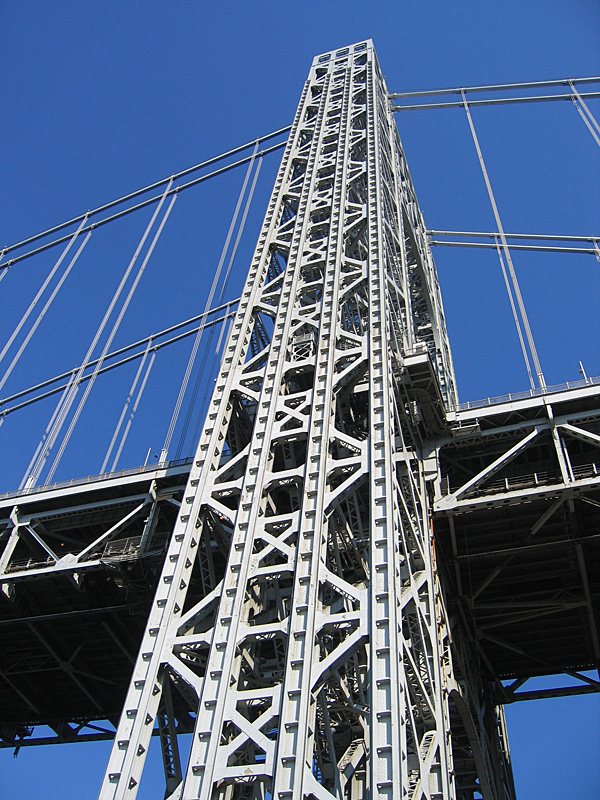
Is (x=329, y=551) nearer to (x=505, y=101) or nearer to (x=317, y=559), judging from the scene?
(x=317, y=559)

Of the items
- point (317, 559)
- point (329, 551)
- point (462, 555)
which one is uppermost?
point (462, 555)

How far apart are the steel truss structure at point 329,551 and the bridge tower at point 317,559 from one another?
64mm

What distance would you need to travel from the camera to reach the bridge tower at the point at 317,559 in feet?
38.6

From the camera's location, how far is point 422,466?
22.5 meters

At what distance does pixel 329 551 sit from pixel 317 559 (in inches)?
122

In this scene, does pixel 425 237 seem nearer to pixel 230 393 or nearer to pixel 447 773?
pixel 230 393

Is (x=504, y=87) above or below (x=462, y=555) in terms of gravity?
above

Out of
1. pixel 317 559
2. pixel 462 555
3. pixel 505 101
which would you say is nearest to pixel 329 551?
pixel 317 559

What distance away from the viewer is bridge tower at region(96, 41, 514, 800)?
11.8m

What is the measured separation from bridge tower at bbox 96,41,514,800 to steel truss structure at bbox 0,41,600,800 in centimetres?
6

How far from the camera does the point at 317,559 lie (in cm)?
1353

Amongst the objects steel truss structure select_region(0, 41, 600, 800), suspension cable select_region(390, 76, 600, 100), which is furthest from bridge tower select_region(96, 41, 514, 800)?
suspension cable select_region(390, 76, 600, 100)

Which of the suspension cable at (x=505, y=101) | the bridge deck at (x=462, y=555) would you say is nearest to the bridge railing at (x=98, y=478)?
the bridge deck at (x=462, y=555)

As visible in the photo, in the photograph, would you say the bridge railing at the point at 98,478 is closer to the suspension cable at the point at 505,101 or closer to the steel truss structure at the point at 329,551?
the steel truss structure at the point at 329,551
